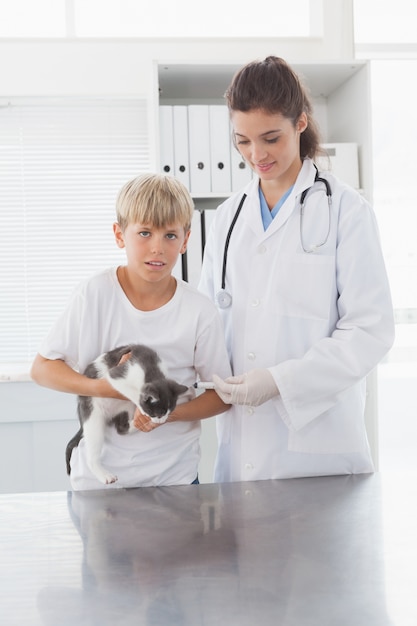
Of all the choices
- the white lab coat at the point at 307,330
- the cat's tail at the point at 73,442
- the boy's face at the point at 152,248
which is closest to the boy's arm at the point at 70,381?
the cat's tail at the point at 73,442

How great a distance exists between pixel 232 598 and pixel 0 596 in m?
0.30

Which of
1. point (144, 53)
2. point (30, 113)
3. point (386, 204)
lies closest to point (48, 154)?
point (30, 113)

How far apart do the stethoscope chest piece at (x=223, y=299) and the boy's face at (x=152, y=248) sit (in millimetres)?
220

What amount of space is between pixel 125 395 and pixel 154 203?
39 centimetres

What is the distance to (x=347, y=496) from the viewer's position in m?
1.27

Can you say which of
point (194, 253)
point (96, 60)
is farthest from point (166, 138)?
point (96, 60)

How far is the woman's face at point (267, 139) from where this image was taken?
1.46 m

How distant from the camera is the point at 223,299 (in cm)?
161

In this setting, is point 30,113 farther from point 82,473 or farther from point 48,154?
point 82,473

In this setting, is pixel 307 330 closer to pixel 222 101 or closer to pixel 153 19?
pixel 222 101

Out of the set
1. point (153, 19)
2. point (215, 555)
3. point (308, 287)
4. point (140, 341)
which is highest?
point (153, 19)

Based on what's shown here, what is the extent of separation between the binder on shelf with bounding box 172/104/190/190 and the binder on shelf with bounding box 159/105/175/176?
0.6 inches

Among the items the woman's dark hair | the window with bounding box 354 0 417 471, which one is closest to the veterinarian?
the woman's dark hair

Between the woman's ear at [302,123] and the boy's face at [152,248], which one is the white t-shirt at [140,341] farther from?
the woman's ear at [302,123]
